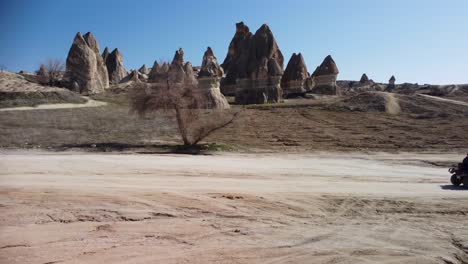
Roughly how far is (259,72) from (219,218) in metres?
43.7

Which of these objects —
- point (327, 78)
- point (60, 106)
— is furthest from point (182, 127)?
point (327, 78)

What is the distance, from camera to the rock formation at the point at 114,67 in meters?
81.1

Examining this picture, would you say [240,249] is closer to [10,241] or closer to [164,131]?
[10,241]

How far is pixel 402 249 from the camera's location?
6941 millimetres

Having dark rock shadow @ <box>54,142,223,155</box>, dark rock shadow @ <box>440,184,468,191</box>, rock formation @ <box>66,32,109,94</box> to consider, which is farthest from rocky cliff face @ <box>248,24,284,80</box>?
dark rock shadow @ <box>440,184,468,191</box>

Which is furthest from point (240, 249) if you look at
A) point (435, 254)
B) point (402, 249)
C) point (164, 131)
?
point (164, 131)

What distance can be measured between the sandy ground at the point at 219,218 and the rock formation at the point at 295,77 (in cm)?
4877

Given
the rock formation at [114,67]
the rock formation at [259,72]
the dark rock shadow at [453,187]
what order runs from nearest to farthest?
the dark rock shadow at [453,187]
the rock formation at [259,72]
the rock formation at [114,67]

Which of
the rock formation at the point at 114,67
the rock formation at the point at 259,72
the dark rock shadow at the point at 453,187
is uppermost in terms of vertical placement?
the rock formation at the point at 114,67

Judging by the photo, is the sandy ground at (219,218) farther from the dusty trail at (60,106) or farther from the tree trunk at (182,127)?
the dusty trail at (60,106)

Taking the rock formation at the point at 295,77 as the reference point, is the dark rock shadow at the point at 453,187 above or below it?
below

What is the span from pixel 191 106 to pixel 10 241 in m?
19.6

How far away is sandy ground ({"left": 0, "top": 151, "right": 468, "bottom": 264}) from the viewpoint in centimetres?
633

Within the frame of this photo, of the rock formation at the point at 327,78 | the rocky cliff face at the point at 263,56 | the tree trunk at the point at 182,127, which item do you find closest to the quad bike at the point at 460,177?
the tree trunk at the point at 182,127
